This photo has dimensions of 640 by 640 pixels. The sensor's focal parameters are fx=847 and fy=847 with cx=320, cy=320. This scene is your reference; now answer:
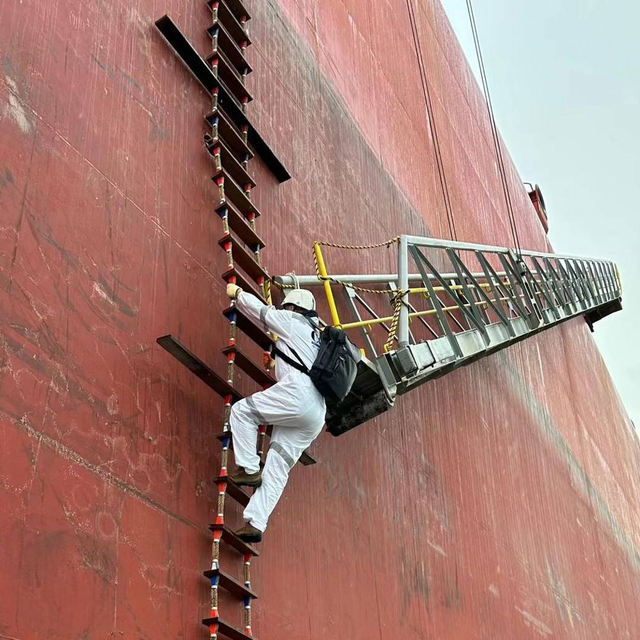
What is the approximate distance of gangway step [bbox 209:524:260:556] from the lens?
15.6 feet

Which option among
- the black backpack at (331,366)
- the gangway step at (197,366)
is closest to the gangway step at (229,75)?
the black backpack at (331,366)

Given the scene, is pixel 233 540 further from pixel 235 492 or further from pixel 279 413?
pixel 279 413

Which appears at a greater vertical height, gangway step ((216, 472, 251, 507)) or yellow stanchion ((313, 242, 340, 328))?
yellow stanchion ((313, 242, 340, 328))

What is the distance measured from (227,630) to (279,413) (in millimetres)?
1271

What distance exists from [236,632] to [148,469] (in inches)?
39.2

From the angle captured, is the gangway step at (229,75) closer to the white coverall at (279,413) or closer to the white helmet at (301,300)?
the white helmet at (301,300)

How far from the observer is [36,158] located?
4.70 m

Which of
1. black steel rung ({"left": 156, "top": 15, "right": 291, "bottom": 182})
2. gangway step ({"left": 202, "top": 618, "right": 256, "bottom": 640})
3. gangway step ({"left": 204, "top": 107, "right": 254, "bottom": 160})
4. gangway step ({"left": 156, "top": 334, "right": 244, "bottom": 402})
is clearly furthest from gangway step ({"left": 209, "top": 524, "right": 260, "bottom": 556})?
black steel rung ({"left": 156, "top": 15, "right": 291, "bottom": 182})

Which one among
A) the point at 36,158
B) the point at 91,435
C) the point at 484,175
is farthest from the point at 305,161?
the point at 484,175

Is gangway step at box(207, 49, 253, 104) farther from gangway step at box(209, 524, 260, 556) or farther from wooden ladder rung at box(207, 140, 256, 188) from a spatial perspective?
gangway step at box(209, 524, 260, 556)

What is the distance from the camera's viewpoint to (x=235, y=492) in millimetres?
5039

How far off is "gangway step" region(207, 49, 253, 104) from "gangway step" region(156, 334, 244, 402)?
113 inches

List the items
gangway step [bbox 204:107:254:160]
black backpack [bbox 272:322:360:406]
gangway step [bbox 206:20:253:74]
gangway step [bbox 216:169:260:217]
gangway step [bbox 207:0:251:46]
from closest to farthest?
black backpack [bbox 272:322:360:406]
gangway step [bbox 216:169:260:217]
gangway step [bbox 204:107:254:160]
gangway step [bbox 206:20:253:74]
gangway step [bbox 207:0:251:46]

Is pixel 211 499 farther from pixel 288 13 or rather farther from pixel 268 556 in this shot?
pixel 288 13
